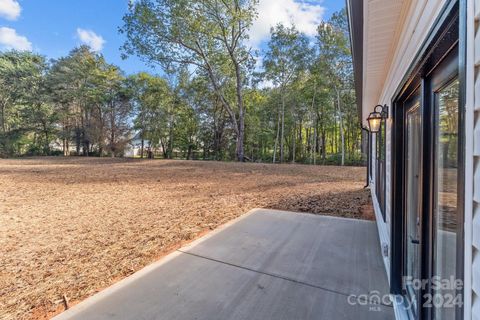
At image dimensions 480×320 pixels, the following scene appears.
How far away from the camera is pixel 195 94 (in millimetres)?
21031

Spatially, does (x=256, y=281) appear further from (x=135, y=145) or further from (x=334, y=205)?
(x=135, y=145)

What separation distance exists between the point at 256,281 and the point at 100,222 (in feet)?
9.53

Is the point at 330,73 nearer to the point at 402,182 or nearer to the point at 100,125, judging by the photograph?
the point at 402,182

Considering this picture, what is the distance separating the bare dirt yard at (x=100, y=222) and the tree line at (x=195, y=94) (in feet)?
35.5

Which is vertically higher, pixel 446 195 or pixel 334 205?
pixel 446 195

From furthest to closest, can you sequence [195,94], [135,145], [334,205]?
1. [135,145]
2. [195,94]
3. [334,205]

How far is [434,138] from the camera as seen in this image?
1.14 m

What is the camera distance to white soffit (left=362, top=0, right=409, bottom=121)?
150cm

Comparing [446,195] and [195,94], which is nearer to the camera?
[446,195]

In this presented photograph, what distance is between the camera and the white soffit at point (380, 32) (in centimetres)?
150

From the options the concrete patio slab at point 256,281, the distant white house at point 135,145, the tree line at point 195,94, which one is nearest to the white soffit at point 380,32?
the concrete patio slab at point 256,281

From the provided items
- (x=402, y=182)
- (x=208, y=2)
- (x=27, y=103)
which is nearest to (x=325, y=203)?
(x=402, y=182)

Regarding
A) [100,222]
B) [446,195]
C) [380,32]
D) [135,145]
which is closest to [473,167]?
[446,195]

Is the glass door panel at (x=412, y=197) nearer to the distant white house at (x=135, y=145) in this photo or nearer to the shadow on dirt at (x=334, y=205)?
the shadow on dirt at (x=334, y=205)
